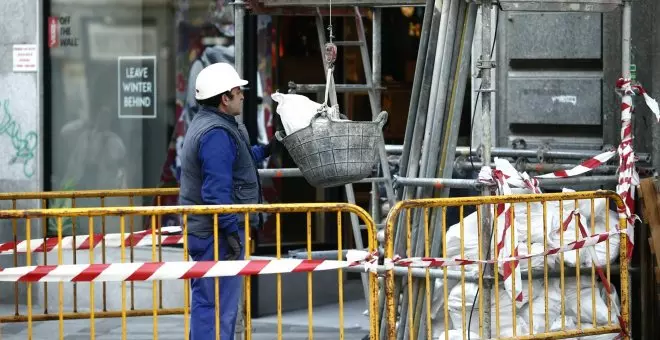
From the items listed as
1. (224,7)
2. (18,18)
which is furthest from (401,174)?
(18,18)

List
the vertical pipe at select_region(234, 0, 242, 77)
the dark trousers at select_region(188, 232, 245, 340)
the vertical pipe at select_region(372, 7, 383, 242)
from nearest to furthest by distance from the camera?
the dark trousers at select_region(188, 232, 245, 340)
the vertical pipe at select_region(234, 0, 242, 77)
the vertical pipe at select_region(372, 7, 383, 242)

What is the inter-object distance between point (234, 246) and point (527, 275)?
192 centimetres

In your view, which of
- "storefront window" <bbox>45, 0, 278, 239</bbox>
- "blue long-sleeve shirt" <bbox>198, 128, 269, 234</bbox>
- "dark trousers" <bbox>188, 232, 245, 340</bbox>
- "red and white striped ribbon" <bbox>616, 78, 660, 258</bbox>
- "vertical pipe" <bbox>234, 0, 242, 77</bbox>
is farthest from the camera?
"storefront window" <bbox>45, 0, 278, 239</bbox>

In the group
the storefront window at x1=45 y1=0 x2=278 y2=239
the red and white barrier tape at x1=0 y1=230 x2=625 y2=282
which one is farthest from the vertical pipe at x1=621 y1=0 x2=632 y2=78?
the storefront window at x1=45 y1=0 x2=278 y2=239

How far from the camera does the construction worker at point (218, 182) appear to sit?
8.12 m

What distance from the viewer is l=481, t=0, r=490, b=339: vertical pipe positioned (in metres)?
8.28

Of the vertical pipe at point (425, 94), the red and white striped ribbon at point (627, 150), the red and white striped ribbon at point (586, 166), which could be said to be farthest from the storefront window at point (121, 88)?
the red and white striped ribbon at point (627, 150)

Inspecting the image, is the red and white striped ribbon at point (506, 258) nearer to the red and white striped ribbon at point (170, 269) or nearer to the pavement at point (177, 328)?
the red and white striped ribbon at point (170, 269)

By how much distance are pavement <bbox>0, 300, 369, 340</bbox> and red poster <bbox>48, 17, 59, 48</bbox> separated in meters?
2.67

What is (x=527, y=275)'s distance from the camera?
8859mm

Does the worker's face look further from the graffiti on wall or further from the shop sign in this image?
the graffiti on wall

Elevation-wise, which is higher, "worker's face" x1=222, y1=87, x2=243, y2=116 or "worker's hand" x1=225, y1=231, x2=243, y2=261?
"worker's face" x1=222, y1=87, x2=243, y2=116

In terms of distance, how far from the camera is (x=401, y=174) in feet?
30.7

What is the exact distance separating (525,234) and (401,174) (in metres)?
0.94
